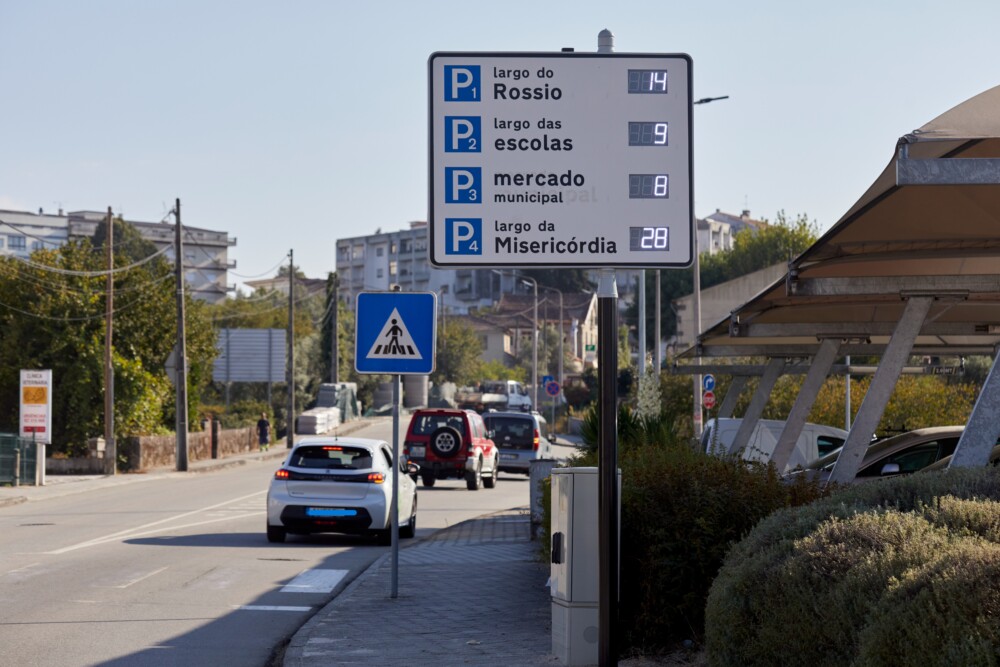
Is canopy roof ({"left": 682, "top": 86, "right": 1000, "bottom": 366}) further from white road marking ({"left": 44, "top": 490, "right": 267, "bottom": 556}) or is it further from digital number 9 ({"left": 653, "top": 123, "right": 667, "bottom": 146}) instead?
white road marking ({"left": 44, "top": 490, "right": 267, "bottom": 556})

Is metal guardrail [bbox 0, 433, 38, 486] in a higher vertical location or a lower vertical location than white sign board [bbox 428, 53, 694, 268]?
lower

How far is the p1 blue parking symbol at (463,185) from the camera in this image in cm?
737

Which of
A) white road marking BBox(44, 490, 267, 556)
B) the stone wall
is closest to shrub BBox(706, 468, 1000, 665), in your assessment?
white road marking BBox(44, 490, 267, 556)

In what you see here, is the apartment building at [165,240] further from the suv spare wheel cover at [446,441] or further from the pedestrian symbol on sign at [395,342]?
the pedestrian symbol on sign at [395,342]

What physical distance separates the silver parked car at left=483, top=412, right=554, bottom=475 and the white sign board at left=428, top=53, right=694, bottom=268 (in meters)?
32.8

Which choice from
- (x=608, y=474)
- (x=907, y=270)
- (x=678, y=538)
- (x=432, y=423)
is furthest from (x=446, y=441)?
(x=608, y=474)

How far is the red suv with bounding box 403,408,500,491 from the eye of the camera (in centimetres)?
3350

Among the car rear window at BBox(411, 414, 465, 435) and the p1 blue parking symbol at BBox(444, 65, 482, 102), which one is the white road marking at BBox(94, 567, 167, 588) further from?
the car rear window at BBox(411, 414, 465, 435)

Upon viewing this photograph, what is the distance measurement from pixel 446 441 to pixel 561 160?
2645 centimetres

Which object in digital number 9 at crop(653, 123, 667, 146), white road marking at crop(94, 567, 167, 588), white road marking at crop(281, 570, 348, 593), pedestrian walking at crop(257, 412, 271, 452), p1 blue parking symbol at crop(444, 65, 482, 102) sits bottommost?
pedestrian walking at crop(257, 412, 271, 452)

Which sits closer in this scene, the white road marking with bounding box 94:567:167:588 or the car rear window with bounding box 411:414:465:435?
the white road marking with bounding box 94:567:167:588

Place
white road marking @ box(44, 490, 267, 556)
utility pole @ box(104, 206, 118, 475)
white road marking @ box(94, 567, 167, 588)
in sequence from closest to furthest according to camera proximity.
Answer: white road marking @ box(94, 567, 167, 588)
white road marking @ box(44, 490, 267, 556)
utility pole @ box(104, 206, 118, 475)

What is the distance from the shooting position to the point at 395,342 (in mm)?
12844

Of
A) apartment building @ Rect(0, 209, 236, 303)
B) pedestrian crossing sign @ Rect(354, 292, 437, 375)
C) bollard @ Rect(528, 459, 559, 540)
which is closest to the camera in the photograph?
pedestrian crossing sign @ Rect(354, 292, 437, 375)
